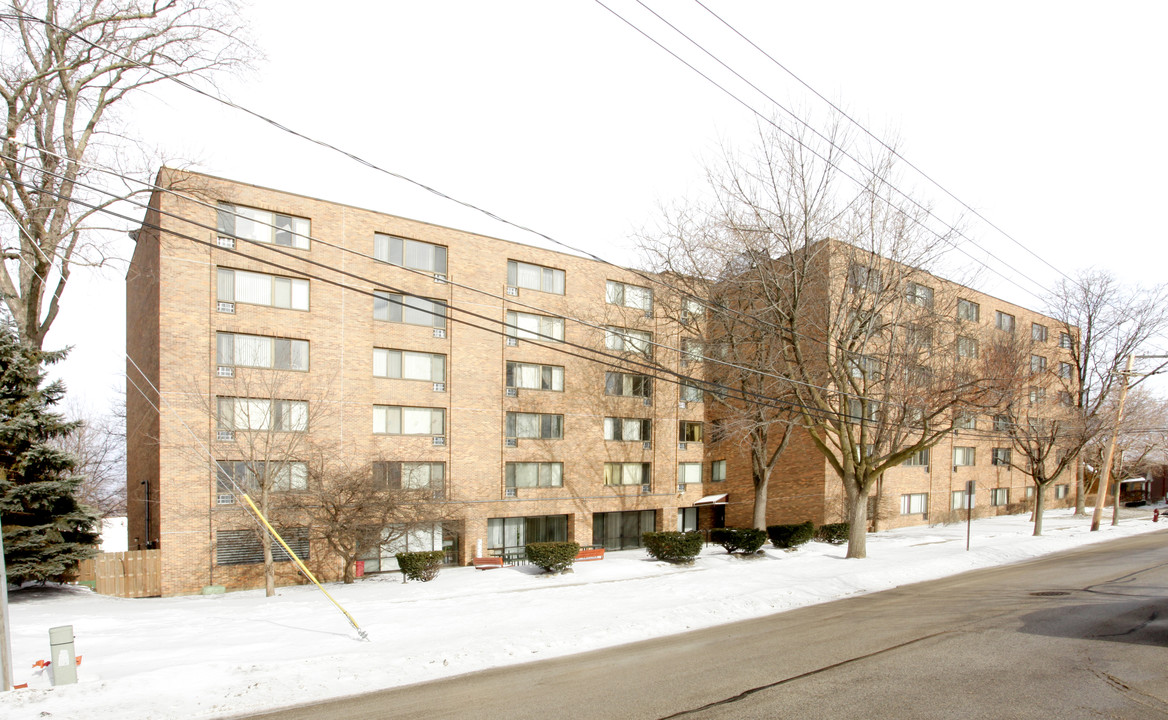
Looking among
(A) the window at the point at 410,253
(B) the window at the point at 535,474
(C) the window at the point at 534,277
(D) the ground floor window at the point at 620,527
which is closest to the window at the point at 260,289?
(A) the window at the point at 410,253

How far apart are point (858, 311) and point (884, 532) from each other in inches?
774

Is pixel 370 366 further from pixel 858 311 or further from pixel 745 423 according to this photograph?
pixel 858 311

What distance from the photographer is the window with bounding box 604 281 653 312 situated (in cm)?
3659

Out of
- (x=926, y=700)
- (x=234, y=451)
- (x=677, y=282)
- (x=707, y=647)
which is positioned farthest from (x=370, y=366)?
(x=926, y=700)

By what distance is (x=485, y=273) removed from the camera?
32.1 metres

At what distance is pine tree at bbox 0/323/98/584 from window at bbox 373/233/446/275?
1276 centimetres

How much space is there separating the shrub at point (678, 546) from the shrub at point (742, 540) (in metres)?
2.70

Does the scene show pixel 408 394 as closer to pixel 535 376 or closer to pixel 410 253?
pixel 410 253

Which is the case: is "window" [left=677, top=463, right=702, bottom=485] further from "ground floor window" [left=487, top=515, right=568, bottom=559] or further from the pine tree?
the pine tree

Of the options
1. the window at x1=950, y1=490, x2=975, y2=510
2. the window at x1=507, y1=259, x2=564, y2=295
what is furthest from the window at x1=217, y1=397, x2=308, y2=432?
the window at x1=950, y1=490, x2=975, y2=510

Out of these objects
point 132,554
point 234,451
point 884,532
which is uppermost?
point 234,451

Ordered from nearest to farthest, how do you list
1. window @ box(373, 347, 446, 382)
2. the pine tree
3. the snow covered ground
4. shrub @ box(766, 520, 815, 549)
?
the snow covered ground → the pine tree → window @ box(373, 347, 446, 382) → shrub @ box(766, 520, 815, 549)

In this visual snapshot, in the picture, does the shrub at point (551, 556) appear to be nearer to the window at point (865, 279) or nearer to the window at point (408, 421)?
the window at point (408, 421)

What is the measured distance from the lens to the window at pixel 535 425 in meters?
32.9
